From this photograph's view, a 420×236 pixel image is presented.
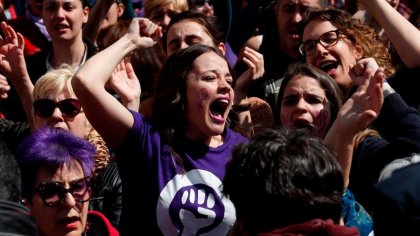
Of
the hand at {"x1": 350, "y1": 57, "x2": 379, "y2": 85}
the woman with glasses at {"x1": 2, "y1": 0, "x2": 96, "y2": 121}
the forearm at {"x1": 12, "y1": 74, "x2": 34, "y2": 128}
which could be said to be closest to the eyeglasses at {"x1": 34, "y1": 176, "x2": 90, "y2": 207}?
the hand at {"x1": 350, "y1": 57, "x2": 379, "y2": 85}

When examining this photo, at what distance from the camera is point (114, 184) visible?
15.8 ft

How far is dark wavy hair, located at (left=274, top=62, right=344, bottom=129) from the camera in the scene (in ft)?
15.1

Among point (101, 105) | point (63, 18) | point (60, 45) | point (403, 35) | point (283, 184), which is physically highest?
point (283, 184)

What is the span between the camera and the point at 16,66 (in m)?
5.55

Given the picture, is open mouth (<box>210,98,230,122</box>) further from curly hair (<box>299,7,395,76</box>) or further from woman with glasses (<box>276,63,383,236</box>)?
curly hair (<box>299,7,395,76</box>)

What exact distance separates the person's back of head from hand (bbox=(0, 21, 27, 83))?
2.85 metres

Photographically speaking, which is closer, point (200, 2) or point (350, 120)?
point (350, 120)

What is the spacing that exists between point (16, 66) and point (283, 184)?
3071mm

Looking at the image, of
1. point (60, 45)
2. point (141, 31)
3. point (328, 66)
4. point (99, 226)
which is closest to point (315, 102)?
point (328, 66)

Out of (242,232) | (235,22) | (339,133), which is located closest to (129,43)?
(339,133)

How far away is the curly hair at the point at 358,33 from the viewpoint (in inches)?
204

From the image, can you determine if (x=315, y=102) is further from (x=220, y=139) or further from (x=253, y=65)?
(x=253, y=65)

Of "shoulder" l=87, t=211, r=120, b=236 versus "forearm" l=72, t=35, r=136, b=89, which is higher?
"forearm" l=72, t=35, r=136, b=89

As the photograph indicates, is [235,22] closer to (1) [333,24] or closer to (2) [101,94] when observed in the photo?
(1) [333,24]
